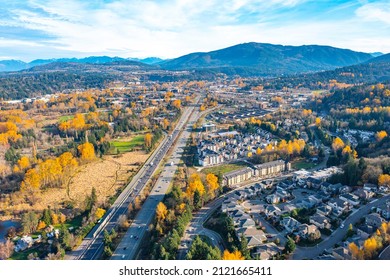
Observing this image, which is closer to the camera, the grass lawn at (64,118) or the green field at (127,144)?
the green field at (127,144)

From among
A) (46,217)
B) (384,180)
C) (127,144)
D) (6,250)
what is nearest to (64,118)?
(127,144)

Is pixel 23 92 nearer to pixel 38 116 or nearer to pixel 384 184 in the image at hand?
pixel 38 116

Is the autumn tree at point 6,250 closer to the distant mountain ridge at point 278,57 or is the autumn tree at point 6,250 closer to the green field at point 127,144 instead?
the green field at point 127,144

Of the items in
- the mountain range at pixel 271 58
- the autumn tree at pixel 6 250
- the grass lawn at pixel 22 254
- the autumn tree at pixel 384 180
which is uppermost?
the mountain range at pixel 271 58

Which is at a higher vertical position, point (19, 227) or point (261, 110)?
point (261, 110)

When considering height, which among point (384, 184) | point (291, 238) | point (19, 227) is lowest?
point (19, 227)

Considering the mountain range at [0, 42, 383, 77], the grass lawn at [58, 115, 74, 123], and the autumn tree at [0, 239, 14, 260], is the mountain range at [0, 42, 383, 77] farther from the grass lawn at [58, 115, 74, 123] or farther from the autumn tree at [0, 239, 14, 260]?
the autumn tree at [0, 239, 14, 260]

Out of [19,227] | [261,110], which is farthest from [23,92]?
[19,227]

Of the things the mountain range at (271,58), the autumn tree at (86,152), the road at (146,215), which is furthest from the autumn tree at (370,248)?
the mountain range at (271,58)
